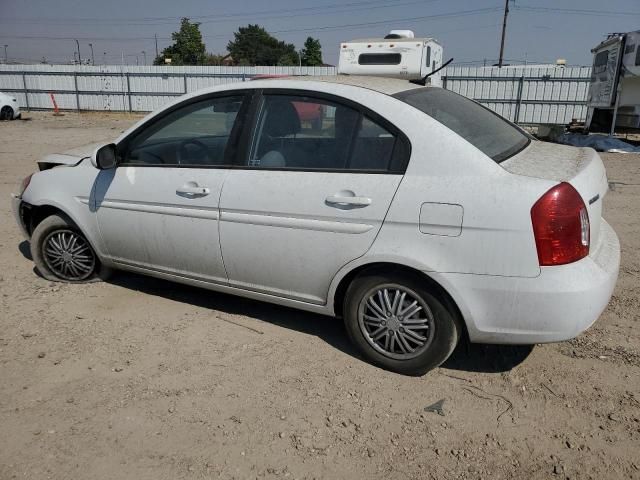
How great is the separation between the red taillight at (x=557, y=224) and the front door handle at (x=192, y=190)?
198 centimetres

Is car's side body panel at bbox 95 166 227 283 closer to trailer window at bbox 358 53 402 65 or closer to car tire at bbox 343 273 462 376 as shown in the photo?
car tire at bbox 343 273 462 376

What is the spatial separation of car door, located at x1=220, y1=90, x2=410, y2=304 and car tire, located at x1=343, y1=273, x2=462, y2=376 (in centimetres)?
22

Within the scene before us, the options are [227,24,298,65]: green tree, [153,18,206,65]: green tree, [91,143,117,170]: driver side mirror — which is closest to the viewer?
[91,143,117,170]: driver side mirror

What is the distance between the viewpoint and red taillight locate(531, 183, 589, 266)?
8.37ft

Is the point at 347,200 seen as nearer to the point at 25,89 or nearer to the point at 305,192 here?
the point at 305,192

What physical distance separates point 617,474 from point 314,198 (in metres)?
1.99

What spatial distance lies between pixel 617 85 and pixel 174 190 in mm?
13936

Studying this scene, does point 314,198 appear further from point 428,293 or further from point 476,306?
point 476,306

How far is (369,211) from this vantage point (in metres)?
2.93

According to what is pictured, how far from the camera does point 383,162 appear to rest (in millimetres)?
2961

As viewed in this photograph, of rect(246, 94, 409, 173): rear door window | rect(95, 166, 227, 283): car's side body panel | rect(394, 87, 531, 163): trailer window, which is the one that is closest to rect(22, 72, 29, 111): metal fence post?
rect(95, 166, 227, 283): car's side body panel

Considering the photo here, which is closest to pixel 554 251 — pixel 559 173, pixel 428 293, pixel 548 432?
pixel 559 173

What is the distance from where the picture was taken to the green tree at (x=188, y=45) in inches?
2239

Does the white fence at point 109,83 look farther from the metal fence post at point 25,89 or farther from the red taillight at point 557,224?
the red taillight at point 557,224
